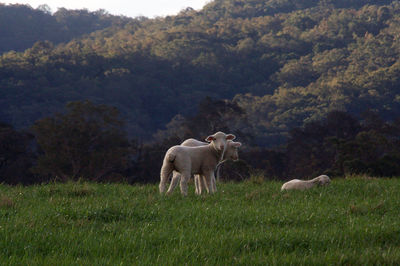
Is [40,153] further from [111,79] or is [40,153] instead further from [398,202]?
[111,79]

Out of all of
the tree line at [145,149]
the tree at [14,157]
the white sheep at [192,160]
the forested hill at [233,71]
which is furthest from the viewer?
the forested hill at [233,71]

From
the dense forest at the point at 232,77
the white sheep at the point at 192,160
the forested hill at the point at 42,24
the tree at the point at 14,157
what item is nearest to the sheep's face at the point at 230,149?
the white sheep at the point at 192,160

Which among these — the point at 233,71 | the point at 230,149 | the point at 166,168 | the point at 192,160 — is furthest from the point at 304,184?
the point at 233,71

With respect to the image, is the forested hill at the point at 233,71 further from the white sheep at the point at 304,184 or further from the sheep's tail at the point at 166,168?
the sheep's tail at the point at 166,168

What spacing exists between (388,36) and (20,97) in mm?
65275

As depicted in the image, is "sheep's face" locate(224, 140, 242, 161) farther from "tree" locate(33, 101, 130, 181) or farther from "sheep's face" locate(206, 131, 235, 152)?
"tree" locate(33, 101, 130, 181)

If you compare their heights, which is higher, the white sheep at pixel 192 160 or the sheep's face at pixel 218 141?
the sheep's face at pixel 218 141

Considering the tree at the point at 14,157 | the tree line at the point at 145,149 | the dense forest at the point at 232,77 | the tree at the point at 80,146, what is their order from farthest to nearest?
the dense forest at the point at 232,77, the tree at the point at 14,157, the tree at the point at 80,146, the tree line at the point at 145,149

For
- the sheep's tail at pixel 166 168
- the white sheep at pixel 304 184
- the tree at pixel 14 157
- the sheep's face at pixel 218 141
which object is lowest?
the tree at pixel 14 157

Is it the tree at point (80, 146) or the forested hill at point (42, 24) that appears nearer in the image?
the tree at point (80, 146)

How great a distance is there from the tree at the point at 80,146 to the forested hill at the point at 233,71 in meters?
11.6

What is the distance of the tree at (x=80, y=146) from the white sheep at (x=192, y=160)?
2616 centimetres

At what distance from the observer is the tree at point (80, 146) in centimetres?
3697

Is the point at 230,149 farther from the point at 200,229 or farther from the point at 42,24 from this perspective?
the point at 42,24
